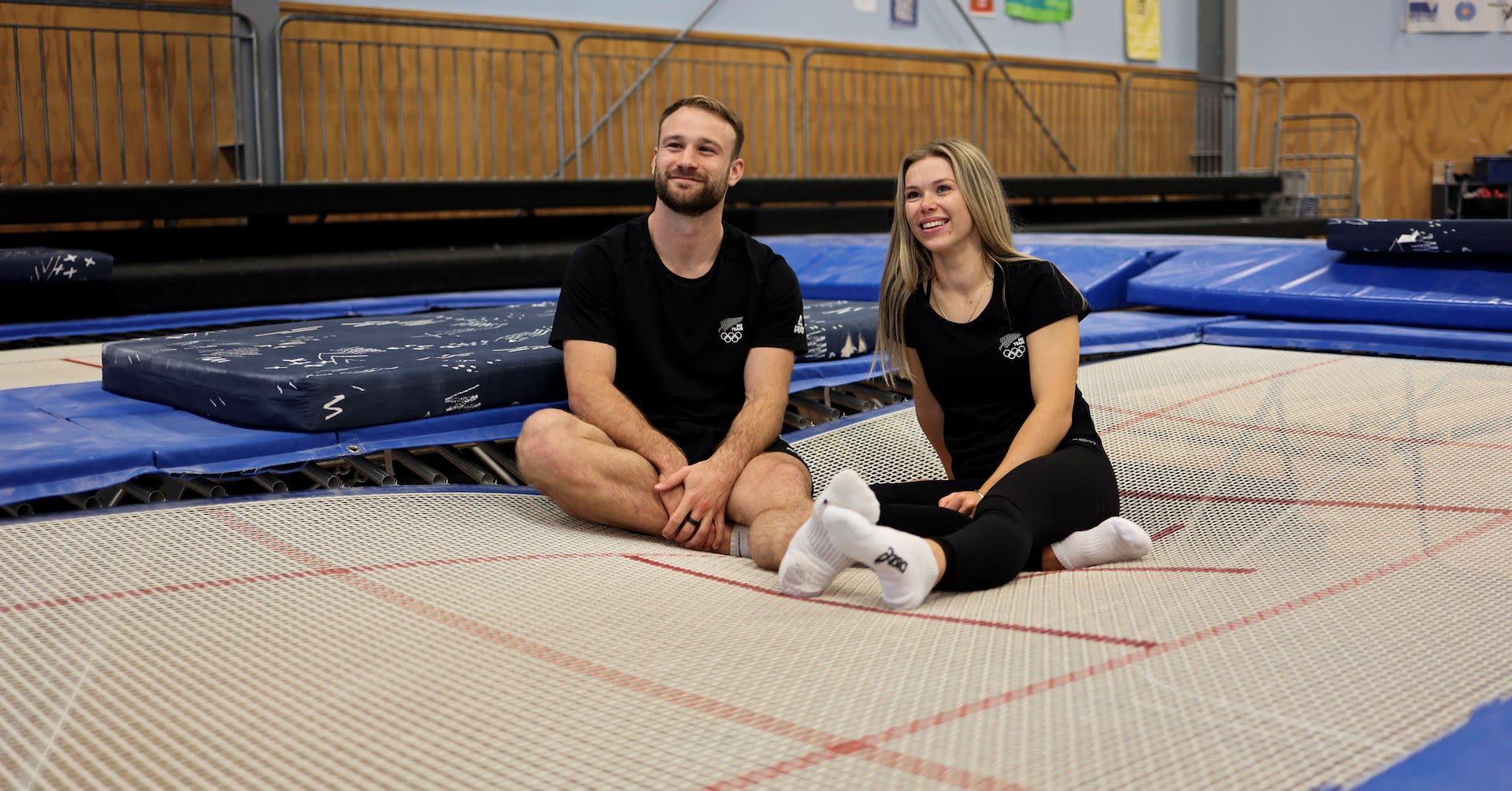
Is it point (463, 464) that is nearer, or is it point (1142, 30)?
point (463, 464)

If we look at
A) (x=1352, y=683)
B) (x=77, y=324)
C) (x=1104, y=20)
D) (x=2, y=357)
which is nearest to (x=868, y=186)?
(x=1104, y=20)

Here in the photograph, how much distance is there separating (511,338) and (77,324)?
2609 millimetres

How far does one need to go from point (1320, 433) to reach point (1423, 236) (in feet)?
5.09

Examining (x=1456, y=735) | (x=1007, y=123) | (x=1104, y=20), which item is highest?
(x=1104, y=20)

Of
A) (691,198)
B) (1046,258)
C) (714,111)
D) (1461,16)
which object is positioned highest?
(1461,16)

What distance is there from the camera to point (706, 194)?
227 cm

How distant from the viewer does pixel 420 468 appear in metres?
2.70

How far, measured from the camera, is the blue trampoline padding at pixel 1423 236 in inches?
148

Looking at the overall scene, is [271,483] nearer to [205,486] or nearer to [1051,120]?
[205,486]

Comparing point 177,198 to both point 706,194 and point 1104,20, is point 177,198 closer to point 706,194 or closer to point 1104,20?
point 706,194

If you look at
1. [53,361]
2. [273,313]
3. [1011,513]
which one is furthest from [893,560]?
[273,313]

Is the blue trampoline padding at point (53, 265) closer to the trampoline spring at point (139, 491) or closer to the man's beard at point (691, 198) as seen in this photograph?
the trampoline spring at point (139, 491)

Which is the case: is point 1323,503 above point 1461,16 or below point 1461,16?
below

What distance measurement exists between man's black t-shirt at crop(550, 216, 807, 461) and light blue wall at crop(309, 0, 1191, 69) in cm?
520
